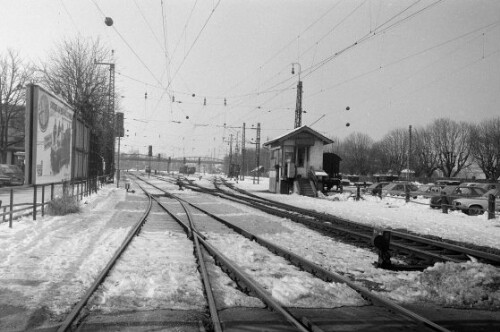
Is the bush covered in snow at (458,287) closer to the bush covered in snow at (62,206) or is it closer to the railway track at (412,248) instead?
the railway track at (412,248)

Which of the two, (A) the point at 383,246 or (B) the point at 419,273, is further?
(A) the point at 383,246

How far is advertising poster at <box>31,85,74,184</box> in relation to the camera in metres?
12.3

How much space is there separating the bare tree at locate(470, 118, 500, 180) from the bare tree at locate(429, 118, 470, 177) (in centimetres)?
386

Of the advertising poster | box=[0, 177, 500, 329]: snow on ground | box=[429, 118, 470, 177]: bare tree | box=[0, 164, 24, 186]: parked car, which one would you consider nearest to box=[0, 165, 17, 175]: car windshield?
box=[0, 164, 24, 186]: parked car

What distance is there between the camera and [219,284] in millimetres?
6652

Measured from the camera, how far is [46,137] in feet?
43.7

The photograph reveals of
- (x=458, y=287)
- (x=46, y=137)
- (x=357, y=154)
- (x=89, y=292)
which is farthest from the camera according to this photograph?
(x=357, y=154)

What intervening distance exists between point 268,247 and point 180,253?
211 cm

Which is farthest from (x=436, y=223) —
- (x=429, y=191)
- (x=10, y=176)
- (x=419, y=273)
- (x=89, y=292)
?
(x=10, y=176)

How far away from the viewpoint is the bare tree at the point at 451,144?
8019cm

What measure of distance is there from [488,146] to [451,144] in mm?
12043

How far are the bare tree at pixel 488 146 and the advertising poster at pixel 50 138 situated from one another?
224 ft

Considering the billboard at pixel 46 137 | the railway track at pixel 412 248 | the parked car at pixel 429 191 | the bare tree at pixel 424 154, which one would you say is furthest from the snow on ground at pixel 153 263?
→ the bare tree at pixel 424 154

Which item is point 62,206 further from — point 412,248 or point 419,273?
point 419,273
